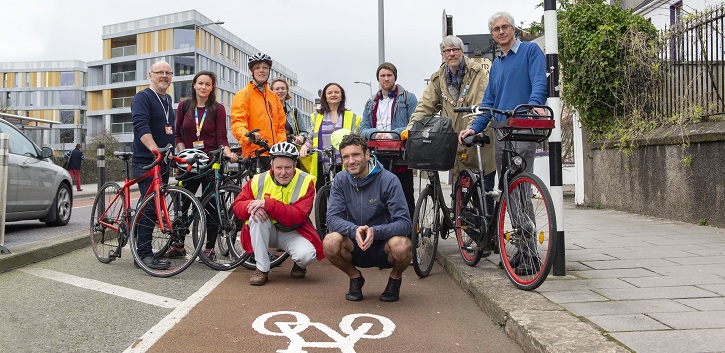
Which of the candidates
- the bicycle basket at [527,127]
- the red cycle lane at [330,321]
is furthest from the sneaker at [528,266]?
the bicycle basket at [527,127]

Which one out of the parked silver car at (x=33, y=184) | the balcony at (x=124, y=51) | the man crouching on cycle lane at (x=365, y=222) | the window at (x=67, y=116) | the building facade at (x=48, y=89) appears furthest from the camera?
the building facade at (x=48, y=89)

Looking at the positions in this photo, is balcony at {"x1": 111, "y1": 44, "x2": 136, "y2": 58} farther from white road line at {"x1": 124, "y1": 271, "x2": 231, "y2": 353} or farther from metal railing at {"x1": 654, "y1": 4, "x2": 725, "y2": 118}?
white road line at {"x1": 124, "y1": 271, "x2": 231, "y2": 353}

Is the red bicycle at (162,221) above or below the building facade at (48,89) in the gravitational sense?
below

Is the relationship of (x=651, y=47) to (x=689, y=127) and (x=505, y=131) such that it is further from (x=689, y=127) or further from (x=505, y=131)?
(x=505, y=131)

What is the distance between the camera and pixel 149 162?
20.9 feet

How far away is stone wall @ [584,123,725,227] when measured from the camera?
8.01 m

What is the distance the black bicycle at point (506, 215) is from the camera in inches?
177

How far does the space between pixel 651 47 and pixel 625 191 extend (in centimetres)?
230

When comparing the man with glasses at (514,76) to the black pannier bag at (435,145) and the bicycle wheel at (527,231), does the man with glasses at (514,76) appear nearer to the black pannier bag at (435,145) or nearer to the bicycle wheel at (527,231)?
the black pannier bag at (435,145)

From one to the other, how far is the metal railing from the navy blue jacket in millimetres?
6786

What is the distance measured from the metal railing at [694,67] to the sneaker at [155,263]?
7.00 metres

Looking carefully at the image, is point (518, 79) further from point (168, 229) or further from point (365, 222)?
point (168, 229)

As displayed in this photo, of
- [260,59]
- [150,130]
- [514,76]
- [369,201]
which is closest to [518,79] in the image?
[514,76]

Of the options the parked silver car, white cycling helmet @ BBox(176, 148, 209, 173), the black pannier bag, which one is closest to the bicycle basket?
the black pannier bag
